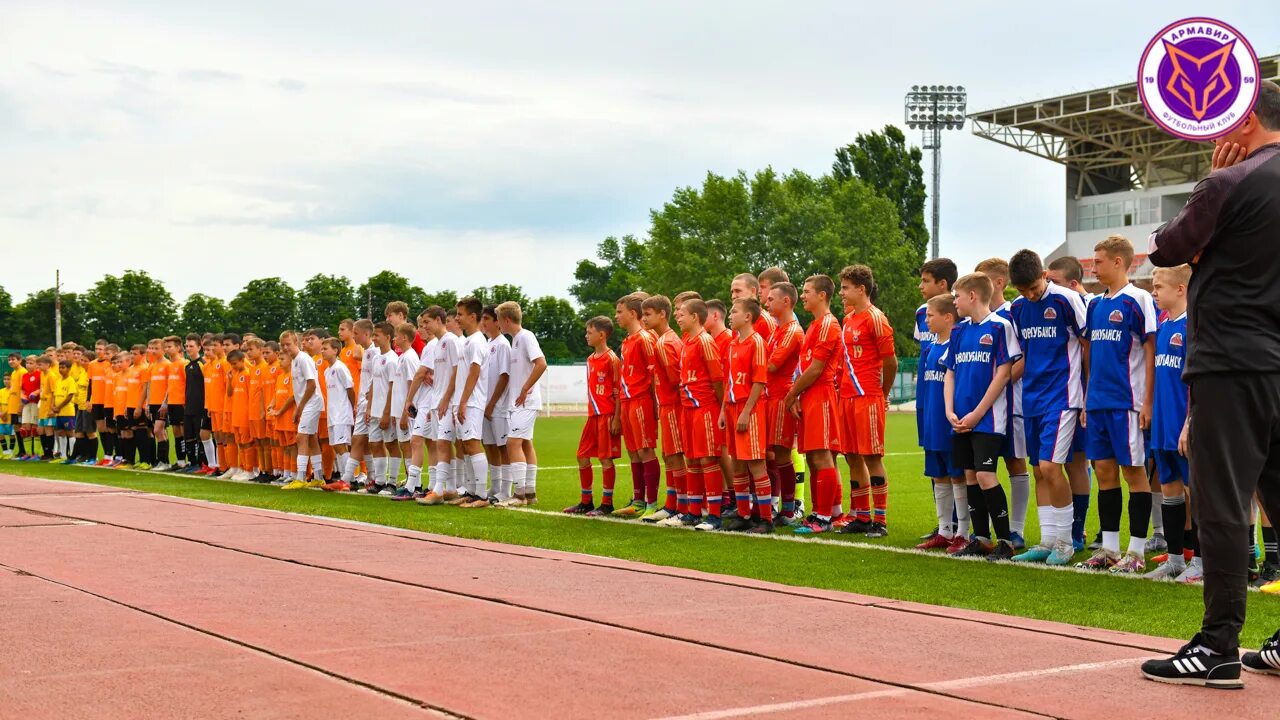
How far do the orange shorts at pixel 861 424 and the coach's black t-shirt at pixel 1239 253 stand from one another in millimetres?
5305

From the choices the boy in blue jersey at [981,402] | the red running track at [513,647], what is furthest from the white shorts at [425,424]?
the boy in blue jersey at [981,402]

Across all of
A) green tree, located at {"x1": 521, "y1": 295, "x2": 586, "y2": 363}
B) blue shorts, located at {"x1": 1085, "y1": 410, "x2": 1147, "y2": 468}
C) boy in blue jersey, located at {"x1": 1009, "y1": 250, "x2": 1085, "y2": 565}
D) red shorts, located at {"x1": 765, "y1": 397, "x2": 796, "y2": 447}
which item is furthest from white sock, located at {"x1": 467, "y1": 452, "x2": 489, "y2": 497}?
green tree, located at {"x1": 521, "y1": 295, "x2": 586, "y2": 363}

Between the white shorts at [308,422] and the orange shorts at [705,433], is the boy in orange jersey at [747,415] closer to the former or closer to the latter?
the orange shorts at [705,433]

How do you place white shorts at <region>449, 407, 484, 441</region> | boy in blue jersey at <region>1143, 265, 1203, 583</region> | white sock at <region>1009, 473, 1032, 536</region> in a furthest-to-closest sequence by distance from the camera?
white shorts at <region>449, 407, 484, 441</region>
white sock at <region>1009, 473, 1032, 536</region>
boy in blue jersey at <region>1143, 265, 1203, 583</region>

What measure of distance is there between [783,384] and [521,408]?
3.47m

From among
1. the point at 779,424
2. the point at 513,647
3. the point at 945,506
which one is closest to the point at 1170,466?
the point at 945,506

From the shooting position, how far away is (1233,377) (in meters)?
5.06

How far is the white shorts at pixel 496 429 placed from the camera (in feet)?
45.8

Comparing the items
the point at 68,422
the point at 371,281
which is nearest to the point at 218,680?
the point at 68,422

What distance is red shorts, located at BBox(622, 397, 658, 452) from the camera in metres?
12.4

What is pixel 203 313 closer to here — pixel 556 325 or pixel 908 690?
pixel 556 325

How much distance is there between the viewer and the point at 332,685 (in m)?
4.84

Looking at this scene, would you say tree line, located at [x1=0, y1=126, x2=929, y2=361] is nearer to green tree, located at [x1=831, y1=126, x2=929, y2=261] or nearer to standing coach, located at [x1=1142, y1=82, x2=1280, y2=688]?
green tree, located at [x1=831, y1=126, x2=929, y2=261]

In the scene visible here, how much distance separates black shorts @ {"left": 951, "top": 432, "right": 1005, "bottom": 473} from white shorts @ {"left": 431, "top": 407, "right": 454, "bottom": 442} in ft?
21.5
